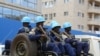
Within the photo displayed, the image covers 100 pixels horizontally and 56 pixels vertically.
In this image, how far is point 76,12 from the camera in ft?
182

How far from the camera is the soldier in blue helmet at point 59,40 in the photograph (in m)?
6.84

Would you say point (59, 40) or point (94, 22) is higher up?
point (94, 22)

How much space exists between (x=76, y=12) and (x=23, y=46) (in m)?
49.4

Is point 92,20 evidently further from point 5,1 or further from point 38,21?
point 38,21

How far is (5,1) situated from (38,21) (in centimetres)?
2440

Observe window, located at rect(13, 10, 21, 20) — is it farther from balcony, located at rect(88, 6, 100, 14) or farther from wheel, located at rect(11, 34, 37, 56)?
balcony, located at rect(88, 6, 100, 14)

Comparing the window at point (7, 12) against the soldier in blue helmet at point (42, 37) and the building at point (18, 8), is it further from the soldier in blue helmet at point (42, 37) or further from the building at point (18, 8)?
the soldier in blue helmet at point (42, 37)

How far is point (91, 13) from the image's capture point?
2434 inches

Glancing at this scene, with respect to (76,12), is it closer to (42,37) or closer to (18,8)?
(18,8)

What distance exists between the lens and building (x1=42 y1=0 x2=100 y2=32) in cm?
5547

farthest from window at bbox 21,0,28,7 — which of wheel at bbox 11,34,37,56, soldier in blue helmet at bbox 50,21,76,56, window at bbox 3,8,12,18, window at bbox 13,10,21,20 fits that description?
wheel at bbox 11,34,37,56

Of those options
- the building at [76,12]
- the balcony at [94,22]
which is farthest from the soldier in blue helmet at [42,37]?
the balcony at [94,22]

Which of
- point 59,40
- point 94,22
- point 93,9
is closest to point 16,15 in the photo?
point 59,40

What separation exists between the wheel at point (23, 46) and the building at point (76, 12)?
46.7 meters
